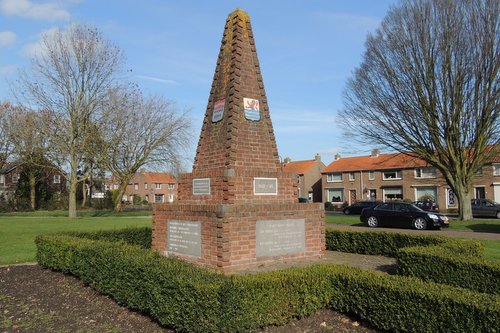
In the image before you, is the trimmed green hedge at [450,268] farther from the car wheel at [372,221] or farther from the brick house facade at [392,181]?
the brick house facade at [392,181]

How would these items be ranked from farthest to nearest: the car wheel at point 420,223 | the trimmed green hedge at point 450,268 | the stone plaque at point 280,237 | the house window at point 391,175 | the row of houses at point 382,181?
the house window at point 391,175 → the row of houses at point 382,181 → the car wheel at point 420,223 → the stone plaque at point 280,237 → the trimmed green hedge at point 450,268

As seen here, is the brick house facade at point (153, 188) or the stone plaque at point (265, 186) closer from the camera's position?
the stone plaque at point (265, 186)

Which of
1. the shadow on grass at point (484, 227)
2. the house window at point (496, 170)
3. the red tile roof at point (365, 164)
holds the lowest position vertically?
the shadow on grass at point (484, 227)

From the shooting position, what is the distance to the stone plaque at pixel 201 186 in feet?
30.2

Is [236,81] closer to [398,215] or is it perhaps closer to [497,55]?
[398,215]

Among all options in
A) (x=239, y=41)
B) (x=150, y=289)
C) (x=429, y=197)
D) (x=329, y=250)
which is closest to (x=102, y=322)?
(x=150, y=289)

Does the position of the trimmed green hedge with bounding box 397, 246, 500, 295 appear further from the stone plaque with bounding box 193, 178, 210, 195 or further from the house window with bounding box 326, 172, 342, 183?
the house window with bounding box 326, 172, 342, 183

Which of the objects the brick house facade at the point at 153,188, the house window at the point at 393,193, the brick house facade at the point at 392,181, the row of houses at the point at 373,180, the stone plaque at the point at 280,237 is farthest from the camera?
the brick house facade at the point at 153,188

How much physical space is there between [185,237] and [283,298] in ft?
12.1

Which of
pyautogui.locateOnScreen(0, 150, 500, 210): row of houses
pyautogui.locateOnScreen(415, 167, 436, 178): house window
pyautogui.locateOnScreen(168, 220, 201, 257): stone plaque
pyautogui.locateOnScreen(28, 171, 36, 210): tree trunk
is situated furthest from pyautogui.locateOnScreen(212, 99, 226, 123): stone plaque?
pyautogui.locateOnScreen(28, 171, 36, 210): tree trunk

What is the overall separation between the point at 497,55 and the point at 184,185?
20.8m

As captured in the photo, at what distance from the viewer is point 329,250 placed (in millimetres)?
12883

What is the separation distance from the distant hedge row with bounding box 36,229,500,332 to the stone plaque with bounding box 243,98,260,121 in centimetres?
385

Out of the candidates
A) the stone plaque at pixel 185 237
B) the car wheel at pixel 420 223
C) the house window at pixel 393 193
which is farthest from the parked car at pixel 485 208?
the stone plaque at pixel 185 237
